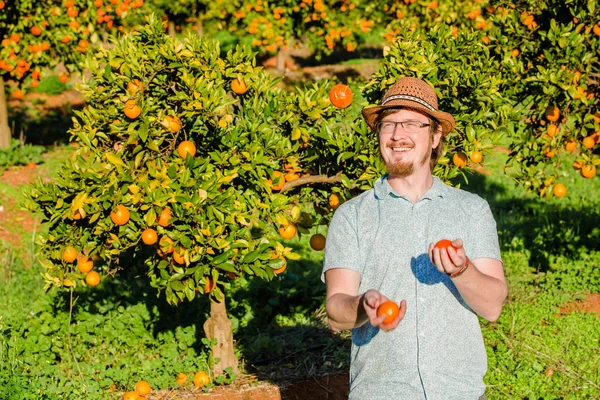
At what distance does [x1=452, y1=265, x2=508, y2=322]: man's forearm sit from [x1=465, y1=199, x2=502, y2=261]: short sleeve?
11 centimetres

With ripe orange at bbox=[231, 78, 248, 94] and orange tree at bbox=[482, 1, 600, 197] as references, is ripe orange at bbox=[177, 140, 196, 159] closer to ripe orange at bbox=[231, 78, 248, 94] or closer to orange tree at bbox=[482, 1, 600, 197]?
ripe orange at bbox=[231, 78, 248, 94]

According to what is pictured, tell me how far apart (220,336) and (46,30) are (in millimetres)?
7055

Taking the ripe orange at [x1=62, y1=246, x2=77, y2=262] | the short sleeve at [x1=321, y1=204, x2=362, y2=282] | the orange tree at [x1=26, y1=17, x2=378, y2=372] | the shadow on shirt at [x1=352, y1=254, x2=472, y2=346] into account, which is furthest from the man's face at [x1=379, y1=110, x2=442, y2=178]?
the ripe orange at [x1=62, y1=246, x2=77, y2=262]

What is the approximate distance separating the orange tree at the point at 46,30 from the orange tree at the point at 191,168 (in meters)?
5.82

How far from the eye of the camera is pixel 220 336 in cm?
569

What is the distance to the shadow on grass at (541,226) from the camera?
849 centimetres

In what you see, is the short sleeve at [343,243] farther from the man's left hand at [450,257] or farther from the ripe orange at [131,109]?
the ripe orange at [131,109]

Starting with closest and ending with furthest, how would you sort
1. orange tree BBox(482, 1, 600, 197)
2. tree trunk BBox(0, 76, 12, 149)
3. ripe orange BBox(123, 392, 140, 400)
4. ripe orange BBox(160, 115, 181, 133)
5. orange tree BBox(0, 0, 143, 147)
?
ripe orange BBox(160, 115, 181, 133) < ripe orange BBox(123, 392, 140, 400) < orange tree BBox(482, 1, 600, 197) < orange tree BBox(0, 0, 143, 147) < tree trunk BBox(0, 76, 12, 149)

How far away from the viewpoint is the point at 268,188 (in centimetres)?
486

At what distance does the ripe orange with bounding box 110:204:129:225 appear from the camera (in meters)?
4.55

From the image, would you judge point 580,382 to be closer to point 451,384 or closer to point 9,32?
point 451,384

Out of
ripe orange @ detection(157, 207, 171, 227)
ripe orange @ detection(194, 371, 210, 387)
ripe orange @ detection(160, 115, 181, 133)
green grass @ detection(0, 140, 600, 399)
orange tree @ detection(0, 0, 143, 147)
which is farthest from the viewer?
orange tree @ detection(0, 0, 143, 147)

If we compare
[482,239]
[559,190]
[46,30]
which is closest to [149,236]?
[482,239]

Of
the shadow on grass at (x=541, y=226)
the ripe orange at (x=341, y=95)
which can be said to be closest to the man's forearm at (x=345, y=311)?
the ripe orange at (x=341, y=95)
